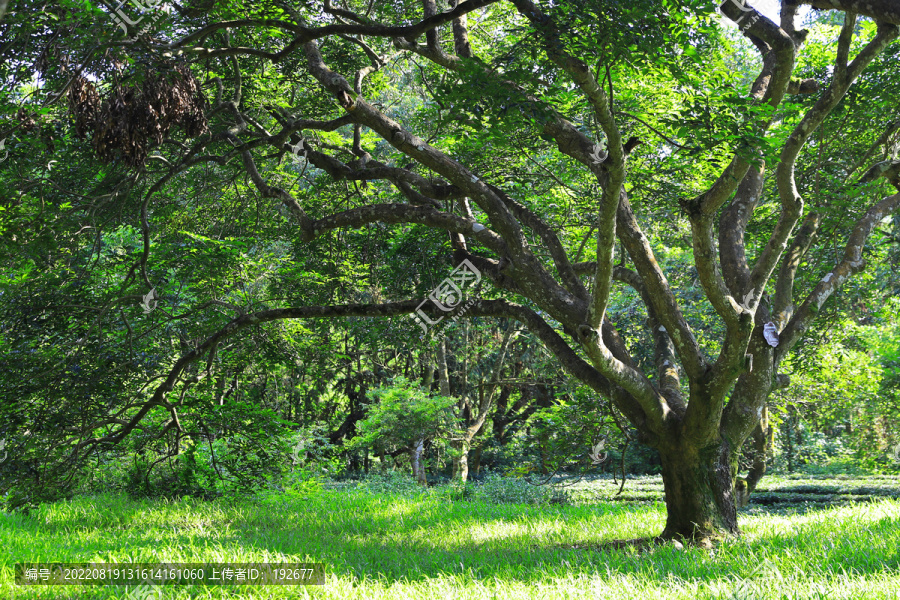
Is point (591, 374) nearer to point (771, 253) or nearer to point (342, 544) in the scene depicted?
point (771, 253)

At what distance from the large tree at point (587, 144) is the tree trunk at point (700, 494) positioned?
0.02 m

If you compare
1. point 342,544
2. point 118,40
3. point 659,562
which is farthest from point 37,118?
point 659,562

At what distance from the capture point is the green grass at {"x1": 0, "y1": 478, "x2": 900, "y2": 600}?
3598 mm

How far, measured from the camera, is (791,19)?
16.6 feet

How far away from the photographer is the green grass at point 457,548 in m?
3.60

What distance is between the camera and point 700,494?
17.4ft

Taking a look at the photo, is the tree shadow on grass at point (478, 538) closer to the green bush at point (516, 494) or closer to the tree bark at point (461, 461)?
the green bush at point (516, 494)

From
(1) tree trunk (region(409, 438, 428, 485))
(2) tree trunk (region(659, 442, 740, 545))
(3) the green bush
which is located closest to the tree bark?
(1) tree trunk (region(409, 438, 428, 485))

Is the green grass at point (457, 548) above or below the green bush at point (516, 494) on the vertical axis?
above

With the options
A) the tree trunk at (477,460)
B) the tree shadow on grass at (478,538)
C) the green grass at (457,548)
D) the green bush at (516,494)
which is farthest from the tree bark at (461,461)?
the green grass at (457,548)

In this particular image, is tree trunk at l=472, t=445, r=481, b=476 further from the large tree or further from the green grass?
the large tree
